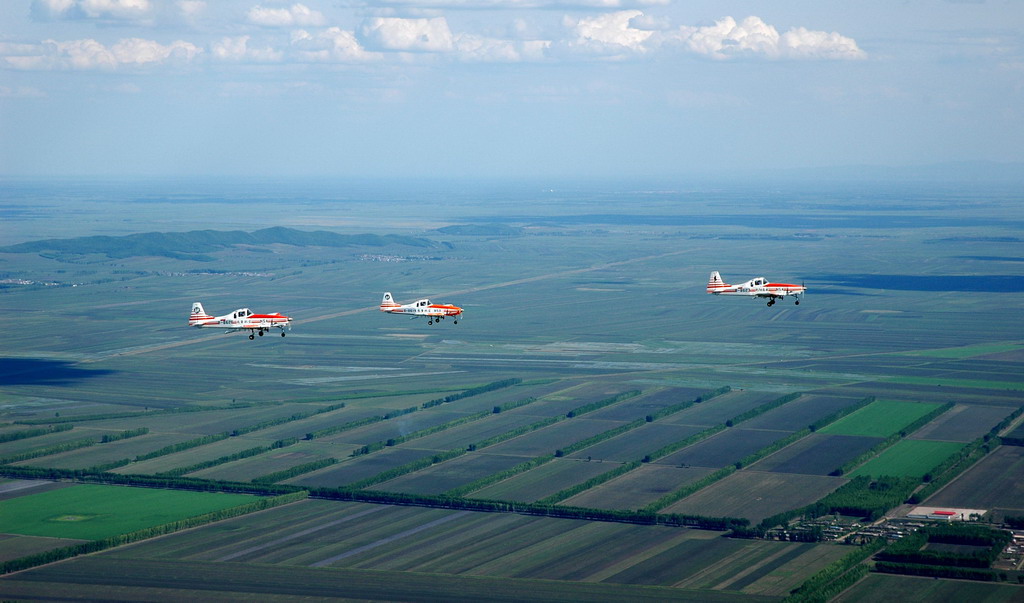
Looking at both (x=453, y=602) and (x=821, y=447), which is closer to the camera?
(x=453, y=602)

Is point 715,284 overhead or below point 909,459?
overhead

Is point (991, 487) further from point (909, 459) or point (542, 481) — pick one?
point (542, 481)

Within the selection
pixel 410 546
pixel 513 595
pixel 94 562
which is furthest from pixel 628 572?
pixel 94 562

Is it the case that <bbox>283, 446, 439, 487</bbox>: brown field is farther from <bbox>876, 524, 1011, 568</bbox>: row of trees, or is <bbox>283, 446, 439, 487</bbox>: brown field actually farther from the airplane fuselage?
<bbox>876, 524, 1011, 568</bbox>: row of trees

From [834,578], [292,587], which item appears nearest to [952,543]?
[834,578]

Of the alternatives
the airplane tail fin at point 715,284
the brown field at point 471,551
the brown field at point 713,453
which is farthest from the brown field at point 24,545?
the airplane tail fin at point 715,284

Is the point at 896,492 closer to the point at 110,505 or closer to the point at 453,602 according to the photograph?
the point at 453,602
